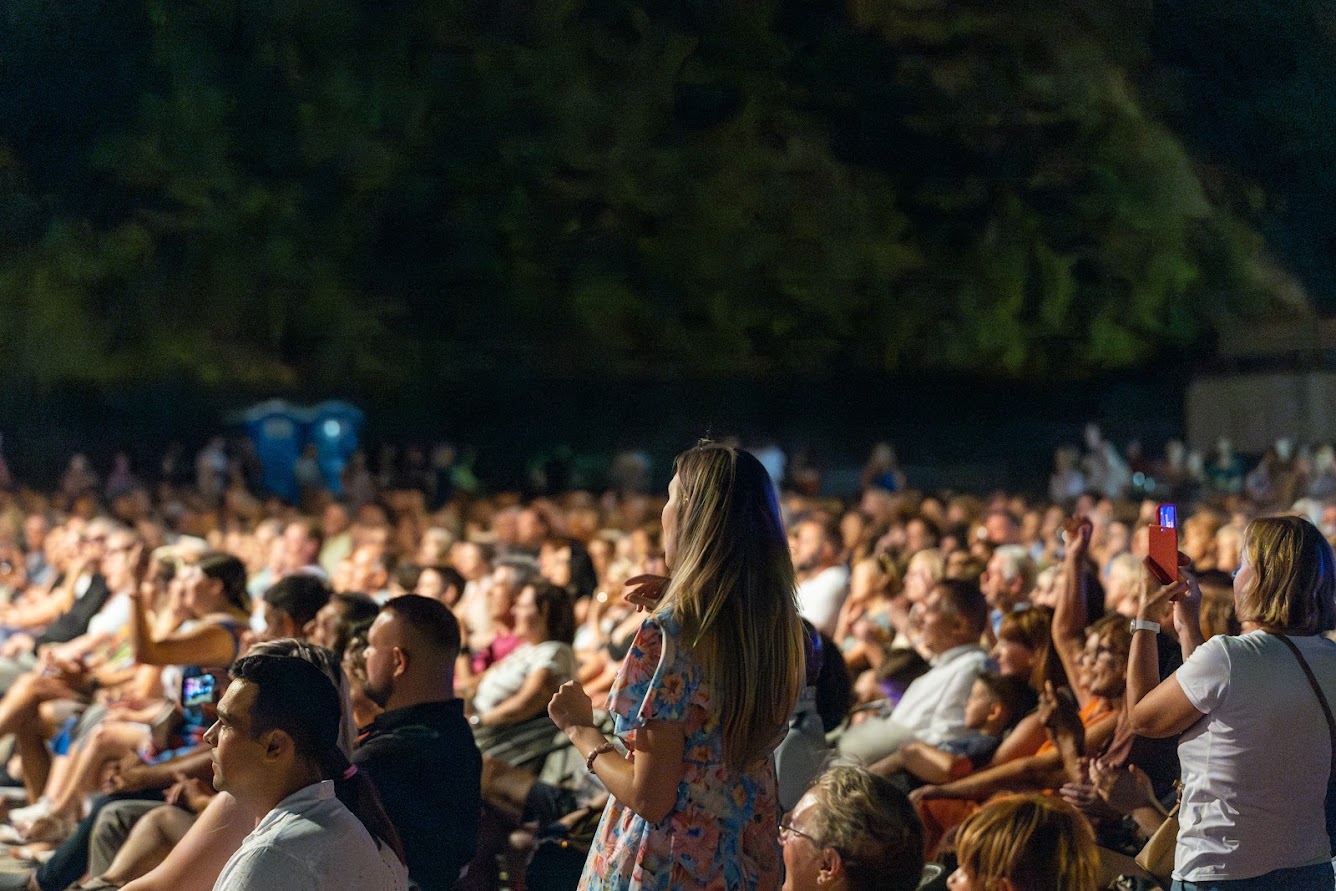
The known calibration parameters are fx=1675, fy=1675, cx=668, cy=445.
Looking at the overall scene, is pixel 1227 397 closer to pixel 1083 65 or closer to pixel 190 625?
pixel 1083 65

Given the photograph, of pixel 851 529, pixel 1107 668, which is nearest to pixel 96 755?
pixel 1107 668

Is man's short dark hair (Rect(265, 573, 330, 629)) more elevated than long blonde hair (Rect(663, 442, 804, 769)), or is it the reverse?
long blonde hair (Rect(663, 442, 804, 769))

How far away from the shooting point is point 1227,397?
22.4 metres

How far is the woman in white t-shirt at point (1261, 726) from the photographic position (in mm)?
3379

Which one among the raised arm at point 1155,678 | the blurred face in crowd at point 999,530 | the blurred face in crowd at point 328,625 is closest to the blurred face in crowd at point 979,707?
the raised arm at point 1155,678

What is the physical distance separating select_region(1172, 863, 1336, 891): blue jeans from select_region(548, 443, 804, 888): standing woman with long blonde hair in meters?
1.00

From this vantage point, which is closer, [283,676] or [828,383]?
[283,676]

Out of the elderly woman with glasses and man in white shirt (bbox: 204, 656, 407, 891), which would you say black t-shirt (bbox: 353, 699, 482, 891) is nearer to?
man in white shirt (bbox: 204, 656, 407, 891)

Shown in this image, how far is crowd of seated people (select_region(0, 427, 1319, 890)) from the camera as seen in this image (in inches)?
165

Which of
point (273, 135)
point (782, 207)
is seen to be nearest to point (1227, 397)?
point (782, 207)

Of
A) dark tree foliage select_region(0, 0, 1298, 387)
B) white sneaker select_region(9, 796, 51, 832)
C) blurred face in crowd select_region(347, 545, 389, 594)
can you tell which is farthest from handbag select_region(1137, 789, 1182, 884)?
dark tree foliage select_region(0, 0, 1298, 387)

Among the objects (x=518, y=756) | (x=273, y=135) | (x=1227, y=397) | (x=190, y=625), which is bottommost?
(x=518, y=756)

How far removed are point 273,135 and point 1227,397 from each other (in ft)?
42.9

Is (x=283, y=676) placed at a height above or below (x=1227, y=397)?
below
